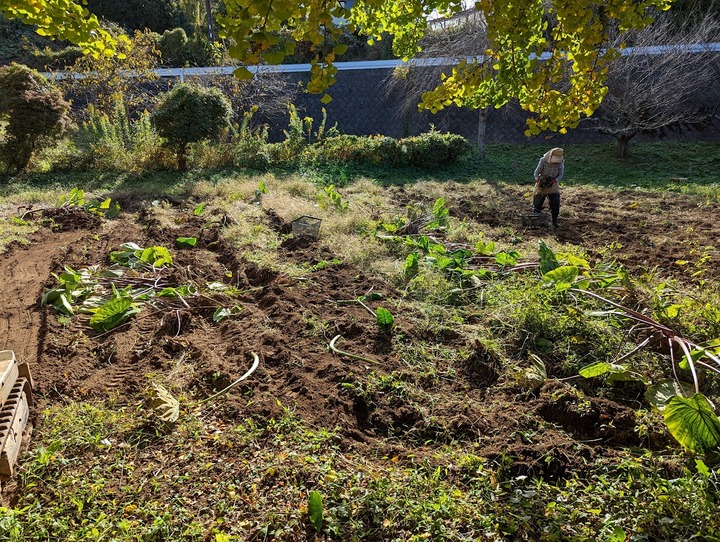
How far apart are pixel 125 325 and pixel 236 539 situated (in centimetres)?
217

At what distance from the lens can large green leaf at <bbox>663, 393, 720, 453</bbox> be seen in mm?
2012

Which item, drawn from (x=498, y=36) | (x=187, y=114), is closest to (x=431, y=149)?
(x=187, y=114)

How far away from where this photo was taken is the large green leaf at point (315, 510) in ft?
6.27

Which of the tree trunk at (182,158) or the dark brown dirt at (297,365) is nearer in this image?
the dark brown dirt at (297,365)

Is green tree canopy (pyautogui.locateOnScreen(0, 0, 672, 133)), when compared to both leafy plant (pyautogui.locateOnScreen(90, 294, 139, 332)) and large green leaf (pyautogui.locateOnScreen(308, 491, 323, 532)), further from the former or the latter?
leafy plant (pyautogui.locateOnScreen(90, 294, 139, 332))

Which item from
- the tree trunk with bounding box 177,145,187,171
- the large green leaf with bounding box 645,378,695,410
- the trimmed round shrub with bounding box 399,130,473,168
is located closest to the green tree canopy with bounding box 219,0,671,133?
the large green leaf with bounding box 645,378,695,410

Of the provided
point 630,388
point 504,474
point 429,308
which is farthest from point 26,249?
point 630,388

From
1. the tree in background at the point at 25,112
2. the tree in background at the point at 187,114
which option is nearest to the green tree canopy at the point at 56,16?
the tree in background at the point at 187,114

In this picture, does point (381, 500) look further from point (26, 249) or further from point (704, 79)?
point (704, 79)

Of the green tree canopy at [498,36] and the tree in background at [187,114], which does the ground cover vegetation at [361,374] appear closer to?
the green tree canopy at [498,36]

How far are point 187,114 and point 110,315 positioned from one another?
6.96m

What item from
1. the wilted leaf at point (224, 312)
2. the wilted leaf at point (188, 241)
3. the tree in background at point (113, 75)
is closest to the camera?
the wilted leaf at point (224, 312)

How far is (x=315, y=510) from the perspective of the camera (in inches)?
75.7

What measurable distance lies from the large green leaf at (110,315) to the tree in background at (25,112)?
7.79m
